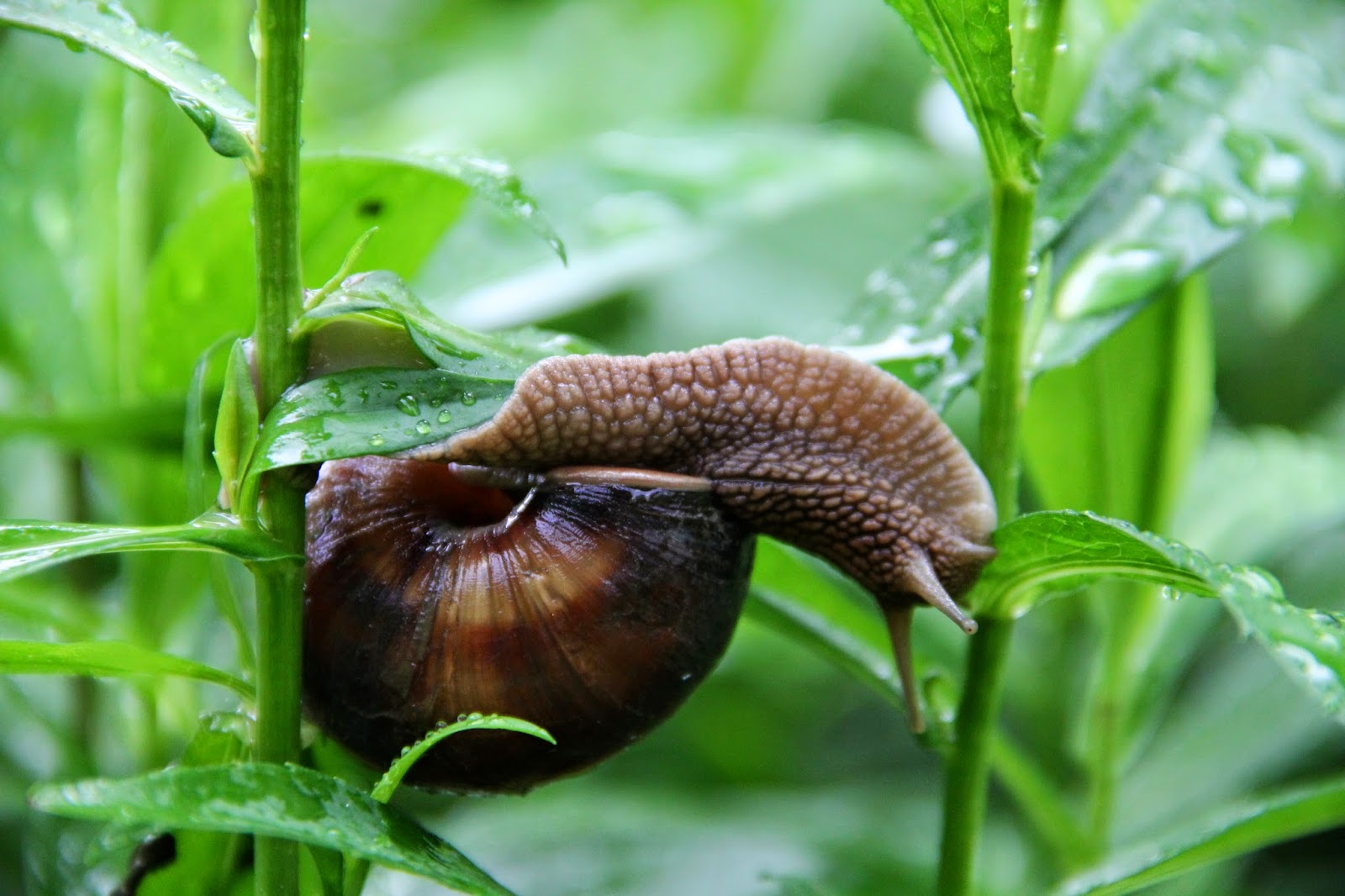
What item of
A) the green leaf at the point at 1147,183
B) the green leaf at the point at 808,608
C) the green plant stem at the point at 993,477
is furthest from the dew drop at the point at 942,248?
→ the green leaf at the point at 808,608

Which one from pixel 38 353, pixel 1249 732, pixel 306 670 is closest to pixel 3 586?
pixel 38 353

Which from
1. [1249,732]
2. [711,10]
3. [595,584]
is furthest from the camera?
[711,10]

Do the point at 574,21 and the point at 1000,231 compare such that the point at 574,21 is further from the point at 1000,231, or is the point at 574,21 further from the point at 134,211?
the point at 1000,231

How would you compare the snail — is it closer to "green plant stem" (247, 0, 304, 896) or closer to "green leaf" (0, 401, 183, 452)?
"green plant stem" (247, 0, 304, 896)

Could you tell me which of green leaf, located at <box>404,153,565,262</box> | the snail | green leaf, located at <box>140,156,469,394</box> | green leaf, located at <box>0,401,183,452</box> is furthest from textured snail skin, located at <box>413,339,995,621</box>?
green leaf, located at <box>0,401,183,452</box>

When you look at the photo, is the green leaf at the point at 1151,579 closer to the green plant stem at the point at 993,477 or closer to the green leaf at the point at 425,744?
the green plant stem at the point at 993,477

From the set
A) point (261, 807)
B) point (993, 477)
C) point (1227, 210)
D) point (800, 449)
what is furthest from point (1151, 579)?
point (261, 807)

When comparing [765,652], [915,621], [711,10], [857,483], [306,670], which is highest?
[711,10]
